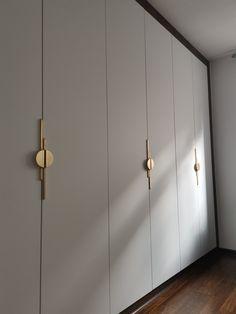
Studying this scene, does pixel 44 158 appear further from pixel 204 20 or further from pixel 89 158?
pixel 204 20

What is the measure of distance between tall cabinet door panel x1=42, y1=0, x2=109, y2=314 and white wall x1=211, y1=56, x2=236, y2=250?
2534mm

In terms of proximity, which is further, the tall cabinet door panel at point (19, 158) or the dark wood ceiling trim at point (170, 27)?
the dark wood ceiling trim at point (170, 27)

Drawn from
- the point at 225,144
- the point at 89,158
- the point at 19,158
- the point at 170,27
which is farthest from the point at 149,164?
the point at 225,144

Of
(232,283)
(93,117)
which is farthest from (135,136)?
(232,283)

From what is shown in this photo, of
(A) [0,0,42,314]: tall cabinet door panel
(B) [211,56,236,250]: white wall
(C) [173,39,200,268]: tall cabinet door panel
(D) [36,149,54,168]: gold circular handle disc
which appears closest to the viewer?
(A) [0,0,42,314]: tall cabinet door panel

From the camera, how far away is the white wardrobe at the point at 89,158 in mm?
1426

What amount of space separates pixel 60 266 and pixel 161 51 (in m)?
2.37

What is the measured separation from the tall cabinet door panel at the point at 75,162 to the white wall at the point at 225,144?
253cm

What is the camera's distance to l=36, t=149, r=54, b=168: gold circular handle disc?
151cm

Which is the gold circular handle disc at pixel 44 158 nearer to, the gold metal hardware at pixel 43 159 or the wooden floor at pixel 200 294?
the gold metal hardware at pixel 43 159

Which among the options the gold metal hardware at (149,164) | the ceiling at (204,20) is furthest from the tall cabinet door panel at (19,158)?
the ceiling at (204,20)

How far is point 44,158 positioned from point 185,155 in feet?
6.84

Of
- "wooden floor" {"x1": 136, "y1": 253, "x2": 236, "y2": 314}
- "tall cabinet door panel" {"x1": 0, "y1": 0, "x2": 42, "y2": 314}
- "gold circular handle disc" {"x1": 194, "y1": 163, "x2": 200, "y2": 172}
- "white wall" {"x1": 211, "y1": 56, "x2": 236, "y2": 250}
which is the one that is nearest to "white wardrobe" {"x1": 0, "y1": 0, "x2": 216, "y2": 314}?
"tall cabinet door panel" {"x1": 0, "y1": 0, "x2": 42, "y2": 314}

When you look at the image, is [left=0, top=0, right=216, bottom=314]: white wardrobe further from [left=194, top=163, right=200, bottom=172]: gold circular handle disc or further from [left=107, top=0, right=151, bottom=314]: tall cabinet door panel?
[left=194, top=163, right=200, bottom=172]: gold circular handle disc
